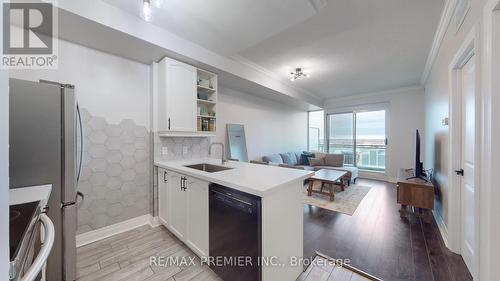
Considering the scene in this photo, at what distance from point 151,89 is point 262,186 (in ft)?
7.63

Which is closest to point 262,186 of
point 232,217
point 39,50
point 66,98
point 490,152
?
point 232,217

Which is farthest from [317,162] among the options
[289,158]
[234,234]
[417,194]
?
[234,234]

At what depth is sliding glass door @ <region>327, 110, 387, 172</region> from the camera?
222 inches

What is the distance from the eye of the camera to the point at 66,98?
1.45m

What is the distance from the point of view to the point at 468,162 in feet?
5.94

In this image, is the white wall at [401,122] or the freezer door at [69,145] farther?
the white wall at [401,122]

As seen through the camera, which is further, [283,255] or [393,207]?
[393,207]

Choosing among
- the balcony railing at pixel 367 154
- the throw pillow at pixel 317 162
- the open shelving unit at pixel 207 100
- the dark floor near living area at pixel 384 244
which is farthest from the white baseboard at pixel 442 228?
the open shelving unit at pixel 207 100

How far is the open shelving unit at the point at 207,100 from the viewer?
9.72 ft

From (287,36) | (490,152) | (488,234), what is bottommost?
(488,234)

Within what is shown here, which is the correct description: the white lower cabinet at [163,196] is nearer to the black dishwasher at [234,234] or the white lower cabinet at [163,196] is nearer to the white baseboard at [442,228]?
the black dishwasher at [234,234]

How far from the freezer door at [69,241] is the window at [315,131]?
6971 mm

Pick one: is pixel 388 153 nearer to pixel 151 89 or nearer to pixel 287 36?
pixel 287 36

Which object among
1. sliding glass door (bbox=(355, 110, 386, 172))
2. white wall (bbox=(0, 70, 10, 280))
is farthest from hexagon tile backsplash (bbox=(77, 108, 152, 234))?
sliding glass door (bbox=(355, 110, 386, 172))
